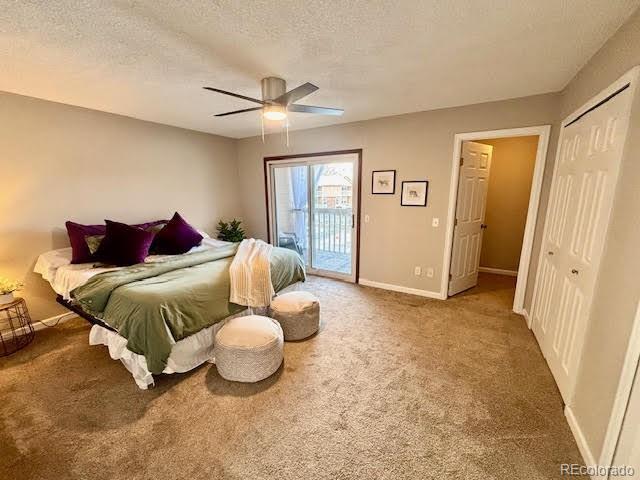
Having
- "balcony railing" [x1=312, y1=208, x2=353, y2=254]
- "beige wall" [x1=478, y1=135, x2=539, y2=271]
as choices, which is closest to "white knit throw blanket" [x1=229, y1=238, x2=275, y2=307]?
"balcony railing" [x1=312, y1=208, x2=353, y2=254]

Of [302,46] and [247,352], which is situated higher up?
[302,46]

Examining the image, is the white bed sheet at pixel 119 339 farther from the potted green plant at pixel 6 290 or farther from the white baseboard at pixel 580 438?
the white baseboard at pixel 580 438

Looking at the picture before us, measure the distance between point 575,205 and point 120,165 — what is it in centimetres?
478

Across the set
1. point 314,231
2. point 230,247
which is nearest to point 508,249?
point 314,231

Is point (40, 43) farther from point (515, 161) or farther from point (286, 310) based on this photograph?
point (515, 161)

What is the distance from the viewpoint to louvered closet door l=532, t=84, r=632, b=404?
61.2 inches

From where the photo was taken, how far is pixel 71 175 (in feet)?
9.88

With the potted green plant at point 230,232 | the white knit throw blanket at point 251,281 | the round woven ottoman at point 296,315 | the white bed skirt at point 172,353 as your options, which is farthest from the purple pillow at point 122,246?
the potted green plant at point 230,232

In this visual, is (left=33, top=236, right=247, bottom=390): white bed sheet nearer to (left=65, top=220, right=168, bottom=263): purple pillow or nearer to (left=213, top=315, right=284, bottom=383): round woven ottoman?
(left=65, top=220, right=168, bottom=263): purple pillow

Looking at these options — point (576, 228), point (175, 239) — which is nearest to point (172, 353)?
point (175, 239)

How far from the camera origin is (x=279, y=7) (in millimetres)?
1415

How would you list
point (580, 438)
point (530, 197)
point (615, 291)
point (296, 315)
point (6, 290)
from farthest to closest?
1. point (530, 197)
2. point (296, 315)
3. point (6, 290)
4. point (580, 438)
5. point (615, 291)

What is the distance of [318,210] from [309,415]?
3210 mm

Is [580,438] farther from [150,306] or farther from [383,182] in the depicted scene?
[383,182]
